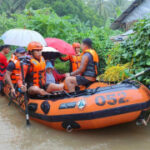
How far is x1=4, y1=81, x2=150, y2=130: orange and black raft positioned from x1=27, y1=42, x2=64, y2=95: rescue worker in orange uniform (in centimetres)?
57

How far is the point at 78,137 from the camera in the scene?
3.74 meters

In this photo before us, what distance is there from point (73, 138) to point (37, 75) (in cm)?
150

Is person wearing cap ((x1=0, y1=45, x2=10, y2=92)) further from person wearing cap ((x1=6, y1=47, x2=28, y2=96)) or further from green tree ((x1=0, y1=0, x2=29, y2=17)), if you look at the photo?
green tree ((x1=0, y1=0, x2=29, y2=17))

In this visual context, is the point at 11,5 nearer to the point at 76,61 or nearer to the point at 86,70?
the point at 76,61

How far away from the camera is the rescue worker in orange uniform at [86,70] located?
4.47m

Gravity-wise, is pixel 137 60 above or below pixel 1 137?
above

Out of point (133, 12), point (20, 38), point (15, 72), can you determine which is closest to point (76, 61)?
point (20, 38)

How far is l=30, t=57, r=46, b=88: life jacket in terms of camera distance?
14.0ft

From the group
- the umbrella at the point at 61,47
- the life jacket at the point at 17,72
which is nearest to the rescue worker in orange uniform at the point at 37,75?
the life jacket at the point at 17,72

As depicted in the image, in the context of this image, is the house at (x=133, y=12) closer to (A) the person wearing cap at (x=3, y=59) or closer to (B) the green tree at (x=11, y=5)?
(A) the person wearing cap at (x=3, y=59)

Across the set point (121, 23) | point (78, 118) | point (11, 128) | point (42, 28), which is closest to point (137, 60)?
point (78, 118)

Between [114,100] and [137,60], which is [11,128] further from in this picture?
A: [137,60]

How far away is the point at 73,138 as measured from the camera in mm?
3715

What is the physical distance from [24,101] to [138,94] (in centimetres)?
236
